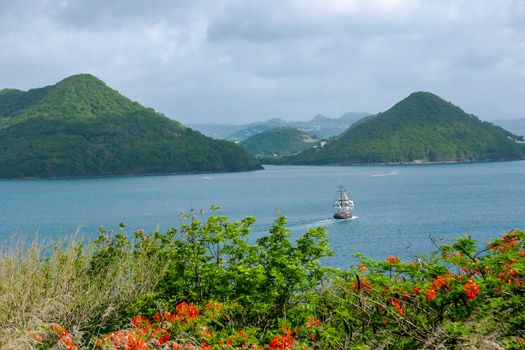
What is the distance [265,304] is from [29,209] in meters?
85.0

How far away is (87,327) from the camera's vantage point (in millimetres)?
9070

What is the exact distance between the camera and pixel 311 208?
261ft

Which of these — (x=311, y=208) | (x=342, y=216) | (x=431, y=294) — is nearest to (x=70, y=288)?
(x=431, y=294)

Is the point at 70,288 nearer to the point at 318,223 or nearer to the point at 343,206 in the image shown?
the point at 318,223

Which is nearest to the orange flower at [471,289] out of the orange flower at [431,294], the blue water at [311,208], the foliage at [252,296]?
the foliage at [252,296]

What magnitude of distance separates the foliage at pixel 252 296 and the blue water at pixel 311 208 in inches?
958

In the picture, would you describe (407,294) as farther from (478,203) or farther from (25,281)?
(478,203)

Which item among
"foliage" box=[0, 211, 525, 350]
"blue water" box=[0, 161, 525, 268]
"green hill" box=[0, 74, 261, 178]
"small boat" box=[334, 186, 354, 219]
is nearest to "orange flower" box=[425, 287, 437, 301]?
"foliage" box=[0, 211, 525, 350]

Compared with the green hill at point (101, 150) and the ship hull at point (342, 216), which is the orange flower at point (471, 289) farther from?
the green hill at point (101, 150)

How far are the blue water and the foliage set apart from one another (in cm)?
2434

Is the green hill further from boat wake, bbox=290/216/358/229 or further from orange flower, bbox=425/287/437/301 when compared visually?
orange flower, bbox=425/287/437/301

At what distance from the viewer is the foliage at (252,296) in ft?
22.7

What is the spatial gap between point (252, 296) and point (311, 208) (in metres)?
71.0

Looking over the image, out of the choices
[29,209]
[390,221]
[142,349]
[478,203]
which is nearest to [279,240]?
[142,349]
